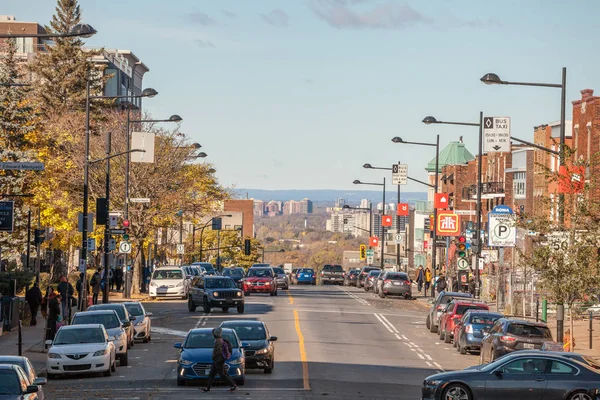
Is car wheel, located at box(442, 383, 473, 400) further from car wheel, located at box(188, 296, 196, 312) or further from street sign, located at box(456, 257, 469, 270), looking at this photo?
street sign, located at box(456, 257, 469, 270)

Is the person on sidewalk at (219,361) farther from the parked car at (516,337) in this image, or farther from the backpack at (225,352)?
the parked car at (516,337)

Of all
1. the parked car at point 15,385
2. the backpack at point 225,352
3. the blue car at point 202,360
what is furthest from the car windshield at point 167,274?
the parked car at point 15,385

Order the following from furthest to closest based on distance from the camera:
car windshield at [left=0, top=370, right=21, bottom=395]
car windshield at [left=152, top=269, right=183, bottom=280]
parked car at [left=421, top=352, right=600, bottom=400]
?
car windshield at [left=152, top=269, right=183, bottom=280], parked car at [left=421, top=352, right=600, bottom=400], car windshield at [left=0, top=370, right=21, bottom=395]

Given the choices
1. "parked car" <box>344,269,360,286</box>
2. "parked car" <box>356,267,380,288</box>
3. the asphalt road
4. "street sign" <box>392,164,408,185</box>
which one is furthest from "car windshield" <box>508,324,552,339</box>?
"parked car" <box>344,269,360,286</box>

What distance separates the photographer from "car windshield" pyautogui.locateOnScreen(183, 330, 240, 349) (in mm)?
25969

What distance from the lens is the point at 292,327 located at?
41.5m

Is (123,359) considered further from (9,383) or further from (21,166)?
(9,383)

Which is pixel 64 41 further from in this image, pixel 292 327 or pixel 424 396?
pixel 424 396

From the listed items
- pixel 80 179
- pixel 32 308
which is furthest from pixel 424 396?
pixel 80 179

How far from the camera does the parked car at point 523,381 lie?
21344 millimetres

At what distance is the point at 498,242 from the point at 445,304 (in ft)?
17.7

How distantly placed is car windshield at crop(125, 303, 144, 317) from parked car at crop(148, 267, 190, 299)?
21805 mm

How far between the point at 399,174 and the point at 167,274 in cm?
2421

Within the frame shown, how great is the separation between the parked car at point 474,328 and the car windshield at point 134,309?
410 inches
